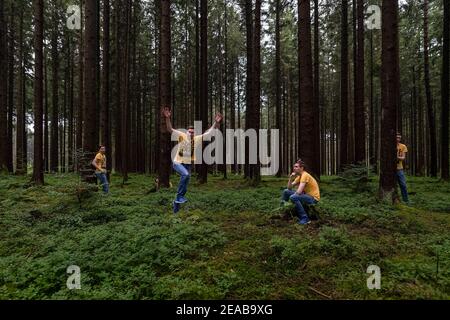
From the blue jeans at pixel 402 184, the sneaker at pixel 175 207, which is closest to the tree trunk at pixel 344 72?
the blue jeans at pixel 402 184

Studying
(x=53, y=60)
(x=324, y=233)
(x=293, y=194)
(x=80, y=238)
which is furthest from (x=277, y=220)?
(x=53, y=60)

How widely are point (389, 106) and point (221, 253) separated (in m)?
6.58

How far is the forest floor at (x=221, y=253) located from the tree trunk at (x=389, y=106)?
86 cm

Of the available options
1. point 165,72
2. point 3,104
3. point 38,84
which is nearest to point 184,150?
point 165,72

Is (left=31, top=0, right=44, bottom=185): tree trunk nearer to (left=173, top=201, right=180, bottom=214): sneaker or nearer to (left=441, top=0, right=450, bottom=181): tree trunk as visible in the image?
(left=173, top=201, right=180, bottom=214): sneaker

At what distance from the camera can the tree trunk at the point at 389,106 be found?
898 cm

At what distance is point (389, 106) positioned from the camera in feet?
29.9

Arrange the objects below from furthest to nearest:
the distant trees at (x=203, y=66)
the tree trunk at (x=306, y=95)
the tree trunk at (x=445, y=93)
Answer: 1. the tree trunk at (x=445, y=93)
2. the distant trees at (x=203, y=66)
3. the tree trunk at (x=306, y=95)

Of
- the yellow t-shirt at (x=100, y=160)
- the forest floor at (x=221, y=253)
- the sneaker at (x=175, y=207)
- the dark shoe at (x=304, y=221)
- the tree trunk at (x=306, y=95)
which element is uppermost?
the tree trunk at (x=306, y=95)

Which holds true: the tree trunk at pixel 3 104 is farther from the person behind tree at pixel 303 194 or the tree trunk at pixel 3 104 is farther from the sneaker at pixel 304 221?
the sneaker at pixel 304 221

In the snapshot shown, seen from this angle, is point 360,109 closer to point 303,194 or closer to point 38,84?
point 303,194
